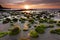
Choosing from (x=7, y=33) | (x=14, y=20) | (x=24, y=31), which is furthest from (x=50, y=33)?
(x=14, y=20)

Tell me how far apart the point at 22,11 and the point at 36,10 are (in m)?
1.07

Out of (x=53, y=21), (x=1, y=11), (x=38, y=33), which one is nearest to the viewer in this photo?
(x=38, y=33)

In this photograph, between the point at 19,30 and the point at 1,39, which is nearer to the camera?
the point at 1,39

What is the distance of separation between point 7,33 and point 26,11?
425 cm

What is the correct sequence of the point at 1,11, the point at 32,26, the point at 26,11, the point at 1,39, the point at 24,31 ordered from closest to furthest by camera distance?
the point at 1,39 < the point at 24,31 < the point at 32,26 < the point at 26,11 < the point at 1,11

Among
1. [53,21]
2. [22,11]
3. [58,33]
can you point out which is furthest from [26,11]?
[58,33]

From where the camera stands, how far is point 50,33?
7.10 meters

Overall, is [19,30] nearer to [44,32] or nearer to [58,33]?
[44,32]

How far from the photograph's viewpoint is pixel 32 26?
25.9 feet

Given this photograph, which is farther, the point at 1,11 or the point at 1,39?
the point at 1,11

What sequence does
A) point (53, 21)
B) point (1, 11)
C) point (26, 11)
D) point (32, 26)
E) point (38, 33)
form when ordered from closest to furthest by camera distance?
point (38, 33)
point (32, 26)
point (53, 21)
point (26, 11)
point (1, 11)

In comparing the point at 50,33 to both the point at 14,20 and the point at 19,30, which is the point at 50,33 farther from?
the point at 14,20

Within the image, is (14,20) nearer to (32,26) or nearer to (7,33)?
(32,26)

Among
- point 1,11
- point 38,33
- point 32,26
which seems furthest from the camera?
point 1,11
